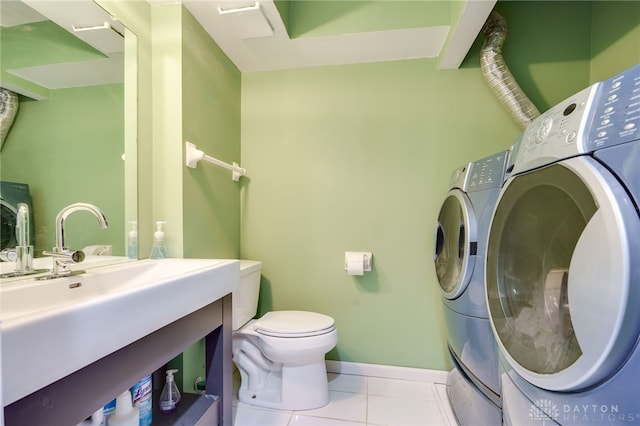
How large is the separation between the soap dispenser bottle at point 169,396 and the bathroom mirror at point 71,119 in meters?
0.59

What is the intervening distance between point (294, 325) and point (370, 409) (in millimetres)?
611

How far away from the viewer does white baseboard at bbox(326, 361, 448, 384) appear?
1688 mm

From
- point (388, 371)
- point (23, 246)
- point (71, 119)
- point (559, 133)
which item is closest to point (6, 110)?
point (71, 119)

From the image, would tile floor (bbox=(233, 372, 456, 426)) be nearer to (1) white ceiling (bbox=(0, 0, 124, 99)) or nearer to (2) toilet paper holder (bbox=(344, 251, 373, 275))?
(2) toilet paper holder (bbox=(344, 251, 373, 275))

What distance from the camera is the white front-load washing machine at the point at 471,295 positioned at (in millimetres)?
1011

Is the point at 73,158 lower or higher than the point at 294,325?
higher

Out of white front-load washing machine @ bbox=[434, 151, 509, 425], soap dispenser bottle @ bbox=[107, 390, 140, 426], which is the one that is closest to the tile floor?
white front-load washing machine @ bbox=[434, 151, 509, 425]

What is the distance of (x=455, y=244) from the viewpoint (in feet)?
4.25

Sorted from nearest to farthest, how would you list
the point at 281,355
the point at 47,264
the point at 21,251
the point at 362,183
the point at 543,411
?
the point at 543,411, the point at 21,251, the point at 47,264, the point at 281,355, the point at 362,183

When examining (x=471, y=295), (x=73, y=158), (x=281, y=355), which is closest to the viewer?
(x=73, y=158)

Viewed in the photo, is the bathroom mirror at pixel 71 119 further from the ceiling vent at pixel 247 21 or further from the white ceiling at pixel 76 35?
the ceiling vent at pixel 247 21

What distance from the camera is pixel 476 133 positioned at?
1682mm

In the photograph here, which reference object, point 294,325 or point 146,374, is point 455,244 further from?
point 146,374

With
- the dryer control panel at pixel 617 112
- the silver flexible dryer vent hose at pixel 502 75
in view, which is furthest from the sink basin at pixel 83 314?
the silver flexible dryer vent hose at pixel 502 75
